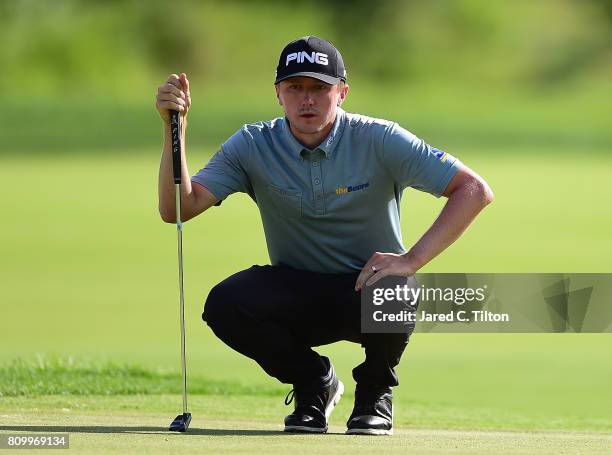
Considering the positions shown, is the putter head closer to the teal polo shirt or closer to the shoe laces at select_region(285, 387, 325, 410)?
the shoe laces at select_region(285, 387, 325, 410)

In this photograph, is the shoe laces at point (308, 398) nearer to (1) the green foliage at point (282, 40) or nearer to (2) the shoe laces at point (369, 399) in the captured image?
(2) the shoe laces at point (369, 399)

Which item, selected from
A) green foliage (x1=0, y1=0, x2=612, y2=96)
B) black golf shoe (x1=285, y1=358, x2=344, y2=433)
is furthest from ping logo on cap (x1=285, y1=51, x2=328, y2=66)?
green foliage (x1=0, y1=0, x2=612, y2=96)

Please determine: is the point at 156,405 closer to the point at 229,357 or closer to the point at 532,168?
the point at 229,357

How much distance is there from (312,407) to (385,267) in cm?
53

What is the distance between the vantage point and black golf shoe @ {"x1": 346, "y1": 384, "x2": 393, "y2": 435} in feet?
15.0

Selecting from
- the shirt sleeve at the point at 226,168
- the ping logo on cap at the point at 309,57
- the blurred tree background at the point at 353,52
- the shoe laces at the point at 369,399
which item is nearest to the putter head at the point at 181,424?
the shoe laces at the point at 369,399

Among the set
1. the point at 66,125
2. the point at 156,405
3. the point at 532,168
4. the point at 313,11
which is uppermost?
the point at 313,11

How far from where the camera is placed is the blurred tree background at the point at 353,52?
38.6m

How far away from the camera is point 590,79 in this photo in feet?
149

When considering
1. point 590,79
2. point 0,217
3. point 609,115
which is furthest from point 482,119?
point 0,217

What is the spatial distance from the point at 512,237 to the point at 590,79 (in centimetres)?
3304

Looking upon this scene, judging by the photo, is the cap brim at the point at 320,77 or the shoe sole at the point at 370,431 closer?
the shoe sole at the point at 370,431

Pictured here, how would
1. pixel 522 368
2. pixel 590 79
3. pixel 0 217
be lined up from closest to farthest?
pixel 522 368 < pixel 0 217 < pixel 590 79

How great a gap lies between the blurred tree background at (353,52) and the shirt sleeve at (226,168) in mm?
26102
